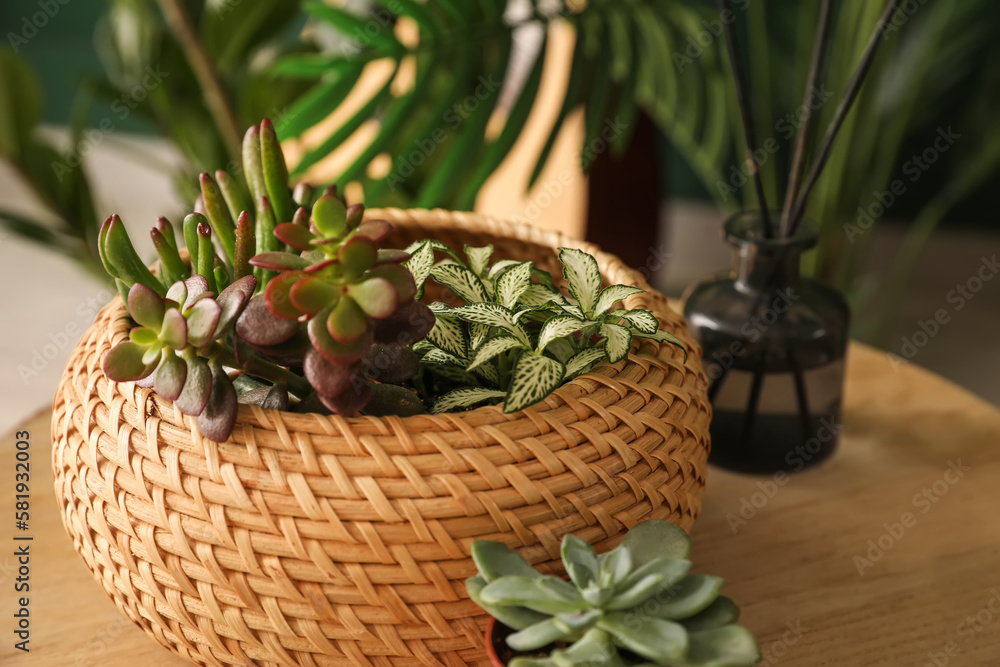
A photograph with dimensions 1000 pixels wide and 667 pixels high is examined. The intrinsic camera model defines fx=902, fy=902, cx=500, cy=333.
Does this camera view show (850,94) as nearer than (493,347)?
No

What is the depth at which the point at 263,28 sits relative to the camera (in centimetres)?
150

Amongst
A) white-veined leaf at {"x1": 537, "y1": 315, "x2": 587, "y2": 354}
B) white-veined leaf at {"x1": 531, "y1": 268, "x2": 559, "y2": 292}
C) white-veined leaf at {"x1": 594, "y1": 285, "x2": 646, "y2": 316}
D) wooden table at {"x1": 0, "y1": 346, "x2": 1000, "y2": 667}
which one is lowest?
wooden table at {"x1": 0, "y1": 346, "x2": 1000, "y2": 667}

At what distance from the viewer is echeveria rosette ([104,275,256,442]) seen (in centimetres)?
49

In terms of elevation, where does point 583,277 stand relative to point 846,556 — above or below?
above

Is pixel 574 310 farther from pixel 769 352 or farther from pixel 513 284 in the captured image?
pixel 769 352

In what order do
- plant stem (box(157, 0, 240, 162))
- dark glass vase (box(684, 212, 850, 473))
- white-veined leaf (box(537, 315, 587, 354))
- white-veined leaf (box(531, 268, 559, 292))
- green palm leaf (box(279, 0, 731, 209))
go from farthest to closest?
plant stem (box(157, 0, 240, 162))
green palm leaf (box(279, 0, 731, 209))
dark glass vase (box(684, 212, 850, 473))
white-veined leaf (box(531, 268, 559, 292))
white-veined leaf (box(537, 315, 587, 354))

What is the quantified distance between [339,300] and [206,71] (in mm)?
1147

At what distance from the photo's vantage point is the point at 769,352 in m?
0.81

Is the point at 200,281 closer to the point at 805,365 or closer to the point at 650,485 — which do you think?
the point at 650,485

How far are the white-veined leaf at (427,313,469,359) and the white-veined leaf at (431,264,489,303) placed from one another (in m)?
0.03

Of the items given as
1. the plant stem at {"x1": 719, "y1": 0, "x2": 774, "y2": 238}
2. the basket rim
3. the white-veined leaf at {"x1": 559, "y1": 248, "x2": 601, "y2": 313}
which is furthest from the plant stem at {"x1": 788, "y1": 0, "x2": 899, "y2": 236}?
the white-veined leaf at {"x1": 559, "y1": 248, "x2": 601, "y2": 313}

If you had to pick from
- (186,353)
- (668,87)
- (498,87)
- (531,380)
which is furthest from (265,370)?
(668,87)

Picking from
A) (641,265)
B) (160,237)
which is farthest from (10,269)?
(160,237)

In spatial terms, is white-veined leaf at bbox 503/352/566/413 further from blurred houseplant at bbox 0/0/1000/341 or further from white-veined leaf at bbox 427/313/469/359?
blurred houseplant at bbox 0/0/1000/341
